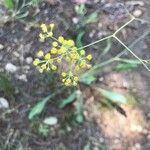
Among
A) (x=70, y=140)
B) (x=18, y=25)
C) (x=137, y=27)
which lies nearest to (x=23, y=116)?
Result: (x=70, y=140)

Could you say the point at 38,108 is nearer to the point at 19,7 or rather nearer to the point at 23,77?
the point at 23,77

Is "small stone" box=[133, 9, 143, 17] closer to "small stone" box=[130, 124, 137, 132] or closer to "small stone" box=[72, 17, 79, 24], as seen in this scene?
"small stone" box=[72, 17, 79, 24]

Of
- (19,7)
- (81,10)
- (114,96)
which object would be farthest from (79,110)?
(19,7)

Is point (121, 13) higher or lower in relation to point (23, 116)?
higher

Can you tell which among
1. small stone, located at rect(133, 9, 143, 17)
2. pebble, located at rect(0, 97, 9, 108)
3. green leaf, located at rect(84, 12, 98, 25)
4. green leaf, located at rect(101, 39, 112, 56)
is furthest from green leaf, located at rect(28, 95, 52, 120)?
small stone, located at rect(133, 9, 143, 17)

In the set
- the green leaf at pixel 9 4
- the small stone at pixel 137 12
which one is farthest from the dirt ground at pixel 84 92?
the green leaf at pixel 9 4

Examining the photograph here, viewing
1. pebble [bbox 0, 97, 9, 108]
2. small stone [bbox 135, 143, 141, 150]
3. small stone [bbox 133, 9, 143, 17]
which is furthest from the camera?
small stone [bbox 133, 9, 143, 17]

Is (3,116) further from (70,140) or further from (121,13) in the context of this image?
(121,13)

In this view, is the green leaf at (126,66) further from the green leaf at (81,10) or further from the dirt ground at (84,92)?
the green leaf at (81,10)
